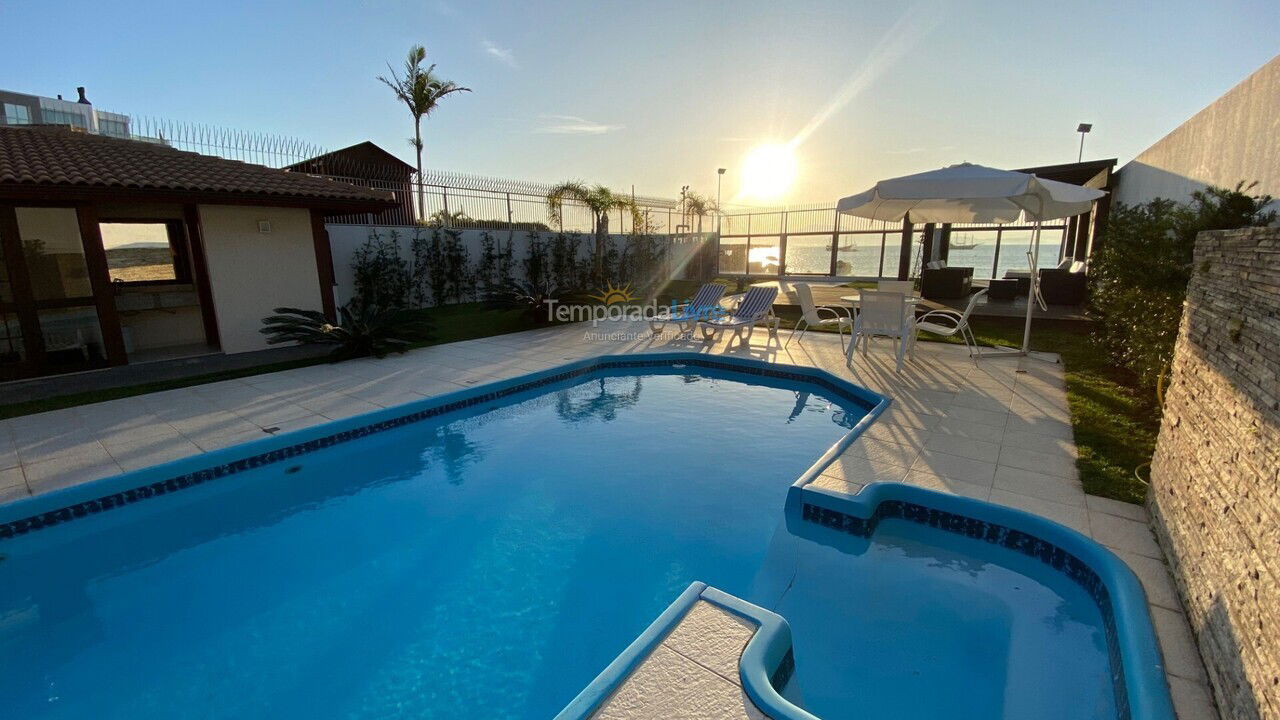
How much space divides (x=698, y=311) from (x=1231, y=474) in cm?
819

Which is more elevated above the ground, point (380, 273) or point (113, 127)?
point (113, 127)

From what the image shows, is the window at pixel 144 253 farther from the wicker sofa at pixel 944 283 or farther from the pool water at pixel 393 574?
the wicker sofa at pixel 944 283

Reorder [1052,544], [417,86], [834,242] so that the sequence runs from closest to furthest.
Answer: [1052,544] < [417,86] < [834,242]

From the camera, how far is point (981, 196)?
637cm

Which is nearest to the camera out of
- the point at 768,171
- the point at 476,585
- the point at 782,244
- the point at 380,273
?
the point at 476,585

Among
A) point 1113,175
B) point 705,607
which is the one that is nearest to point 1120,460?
point 705,607

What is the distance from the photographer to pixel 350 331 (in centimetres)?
852

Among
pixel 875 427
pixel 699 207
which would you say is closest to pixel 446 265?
pixel 875 427

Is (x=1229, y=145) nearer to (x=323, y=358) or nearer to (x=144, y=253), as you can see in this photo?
(x=323, y=358)

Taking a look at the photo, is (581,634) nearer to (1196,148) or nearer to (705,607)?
(705,607)

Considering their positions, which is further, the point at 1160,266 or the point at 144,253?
the point at 144,253

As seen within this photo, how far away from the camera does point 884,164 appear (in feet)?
51.8

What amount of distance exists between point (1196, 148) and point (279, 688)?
10417mm

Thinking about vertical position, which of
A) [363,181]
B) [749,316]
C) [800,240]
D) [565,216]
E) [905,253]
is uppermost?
[363,181]
